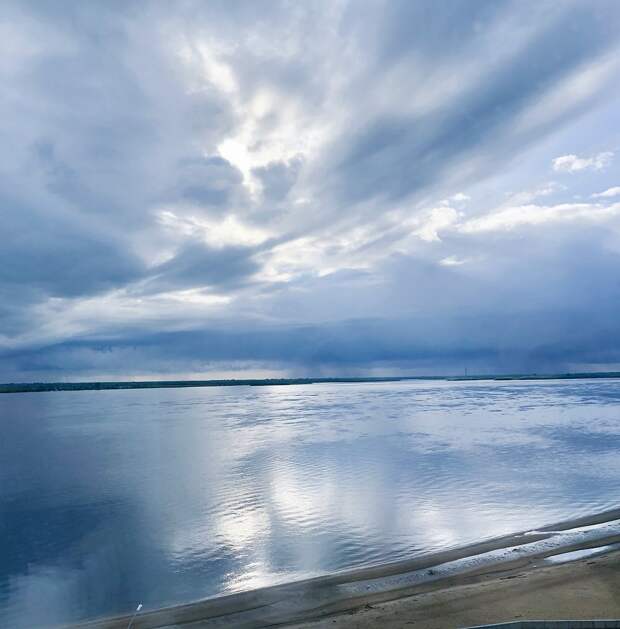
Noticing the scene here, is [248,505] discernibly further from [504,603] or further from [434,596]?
[504,603]

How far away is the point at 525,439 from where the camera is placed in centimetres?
6184

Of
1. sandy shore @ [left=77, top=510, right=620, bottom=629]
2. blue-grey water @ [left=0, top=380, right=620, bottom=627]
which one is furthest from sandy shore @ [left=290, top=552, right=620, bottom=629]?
blue-grey water @ [left=0, top=380, right=620, bottom=627]

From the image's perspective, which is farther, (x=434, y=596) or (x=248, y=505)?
(x=248, y=505)

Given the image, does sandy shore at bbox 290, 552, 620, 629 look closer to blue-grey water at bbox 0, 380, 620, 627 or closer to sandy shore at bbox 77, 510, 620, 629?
sandy shore at bbox 77, 510, 620, 629

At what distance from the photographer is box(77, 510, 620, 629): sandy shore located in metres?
15.0

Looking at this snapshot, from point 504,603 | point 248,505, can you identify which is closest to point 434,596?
point 504,603

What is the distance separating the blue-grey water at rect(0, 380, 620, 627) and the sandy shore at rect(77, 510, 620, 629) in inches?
62.2

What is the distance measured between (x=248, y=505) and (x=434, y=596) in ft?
59.3

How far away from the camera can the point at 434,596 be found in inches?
663

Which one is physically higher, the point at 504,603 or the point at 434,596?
the point at 504,603

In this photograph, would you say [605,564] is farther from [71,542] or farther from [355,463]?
[355,463]

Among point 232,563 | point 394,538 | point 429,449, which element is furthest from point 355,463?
point 232,563

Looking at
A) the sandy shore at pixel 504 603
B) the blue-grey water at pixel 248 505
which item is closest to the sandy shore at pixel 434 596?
the sandy shore at pixel 504 603

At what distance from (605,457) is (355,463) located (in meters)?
24.7
